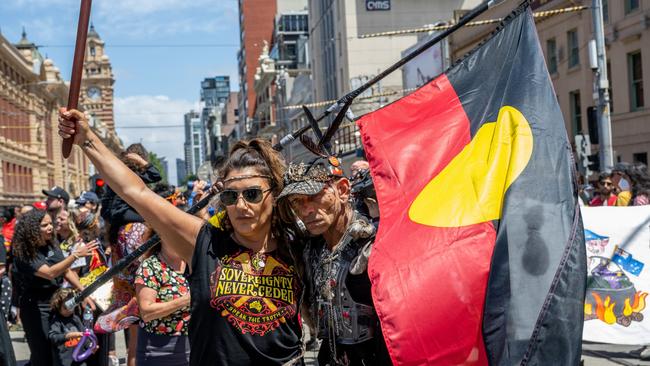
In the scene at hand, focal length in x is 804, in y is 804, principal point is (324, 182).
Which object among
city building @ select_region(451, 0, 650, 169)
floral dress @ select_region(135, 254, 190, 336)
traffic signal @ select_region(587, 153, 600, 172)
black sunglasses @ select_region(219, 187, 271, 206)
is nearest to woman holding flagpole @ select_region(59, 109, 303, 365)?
black sunglasses @ select_region(219, 187, 271, 206)

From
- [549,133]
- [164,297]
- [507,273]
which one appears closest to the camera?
[507,273]

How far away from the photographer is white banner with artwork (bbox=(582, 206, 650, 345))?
7242 millimetres

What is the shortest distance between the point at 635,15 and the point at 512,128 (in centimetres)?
2121

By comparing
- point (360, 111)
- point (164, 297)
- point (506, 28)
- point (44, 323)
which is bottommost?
point (44, 323)

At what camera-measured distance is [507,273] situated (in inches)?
129

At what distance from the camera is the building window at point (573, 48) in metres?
26.0

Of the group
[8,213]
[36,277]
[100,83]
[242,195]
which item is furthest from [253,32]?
[242,195]

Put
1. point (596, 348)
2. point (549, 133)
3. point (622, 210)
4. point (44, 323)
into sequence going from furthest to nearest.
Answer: point (596, 348), point (622, 210), point (44, 323), point (549, 133)

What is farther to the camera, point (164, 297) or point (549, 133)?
point (164, 297)

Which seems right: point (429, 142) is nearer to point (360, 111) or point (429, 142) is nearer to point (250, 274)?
point (250, 274)

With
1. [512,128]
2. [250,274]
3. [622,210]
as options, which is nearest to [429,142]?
[512,128]

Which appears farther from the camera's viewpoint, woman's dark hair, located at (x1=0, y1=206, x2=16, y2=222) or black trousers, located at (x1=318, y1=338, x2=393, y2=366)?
woman's dark hair, located at (x1=0, y1=206, x2=16, y2=222)

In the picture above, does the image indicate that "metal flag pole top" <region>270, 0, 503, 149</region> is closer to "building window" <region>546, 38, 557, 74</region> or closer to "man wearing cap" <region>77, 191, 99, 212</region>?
"man wearing cap" <region>77, 191, 99, 212</region>

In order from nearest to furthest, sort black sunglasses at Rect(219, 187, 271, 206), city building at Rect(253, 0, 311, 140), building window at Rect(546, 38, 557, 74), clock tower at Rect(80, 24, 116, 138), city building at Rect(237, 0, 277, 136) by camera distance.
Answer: black sunglasses at Rect(219, 187, 271, 206), building window at Rect(546, 38, 557, 74), city building at Rect(253, 0, 311, 140), city building at Rect(237, 0, 277, 136), clock tower at Rect(80, 24, 116, 138)
